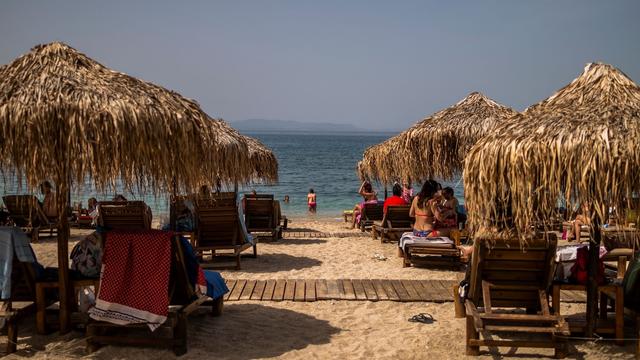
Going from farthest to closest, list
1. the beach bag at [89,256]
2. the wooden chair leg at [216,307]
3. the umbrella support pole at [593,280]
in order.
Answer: the wooden chair leg at [216,307]
the beach bag at [89,256]
the umbrella support pole at [593,280]

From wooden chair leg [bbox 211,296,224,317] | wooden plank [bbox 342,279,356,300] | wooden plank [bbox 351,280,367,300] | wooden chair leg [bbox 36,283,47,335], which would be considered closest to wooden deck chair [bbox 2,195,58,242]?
wooden chair leg [bbox 36,283,47,335]

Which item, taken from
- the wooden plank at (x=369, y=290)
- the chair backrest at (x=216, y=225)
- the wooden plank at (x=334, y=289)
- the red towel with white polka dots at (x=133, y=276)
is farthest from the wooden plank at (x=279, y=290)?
the red towel with white polka dots at (x=133, y=276)

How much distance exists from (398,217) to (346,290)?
14.3ft

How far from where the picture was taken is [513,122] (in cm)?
492

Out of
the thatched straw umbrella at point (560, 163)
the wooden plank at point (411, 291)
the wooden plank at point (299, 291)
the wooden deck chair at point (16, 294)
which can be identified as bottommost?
the wooden plank at point (411, 291)

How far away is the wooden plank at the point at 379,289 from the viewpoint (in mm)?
6301

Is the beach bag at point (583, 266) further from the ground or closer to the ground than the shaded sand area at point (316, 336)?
further from the ground

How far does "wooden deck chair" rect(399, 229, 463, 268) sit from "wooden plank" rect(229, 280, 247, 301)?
8.18ft

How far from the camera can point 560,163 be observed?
14.2ft

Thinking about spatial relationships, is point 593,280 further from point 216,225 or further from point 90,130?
point 216,225

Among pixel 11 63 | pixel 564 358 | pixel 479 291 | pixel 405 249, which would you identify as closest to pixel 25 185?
pixel 11 63

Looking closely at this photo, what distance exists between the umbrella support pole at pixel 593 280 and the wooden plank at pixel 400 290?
76.6 inches

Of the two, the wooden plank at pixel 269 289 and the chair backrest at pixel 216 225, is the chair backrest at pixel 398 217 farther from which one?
the wooden plank at pixel 269 289

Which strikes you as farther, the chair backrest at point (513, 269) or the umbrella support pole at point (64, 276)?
the umbrella support pole at point (64, 276)
